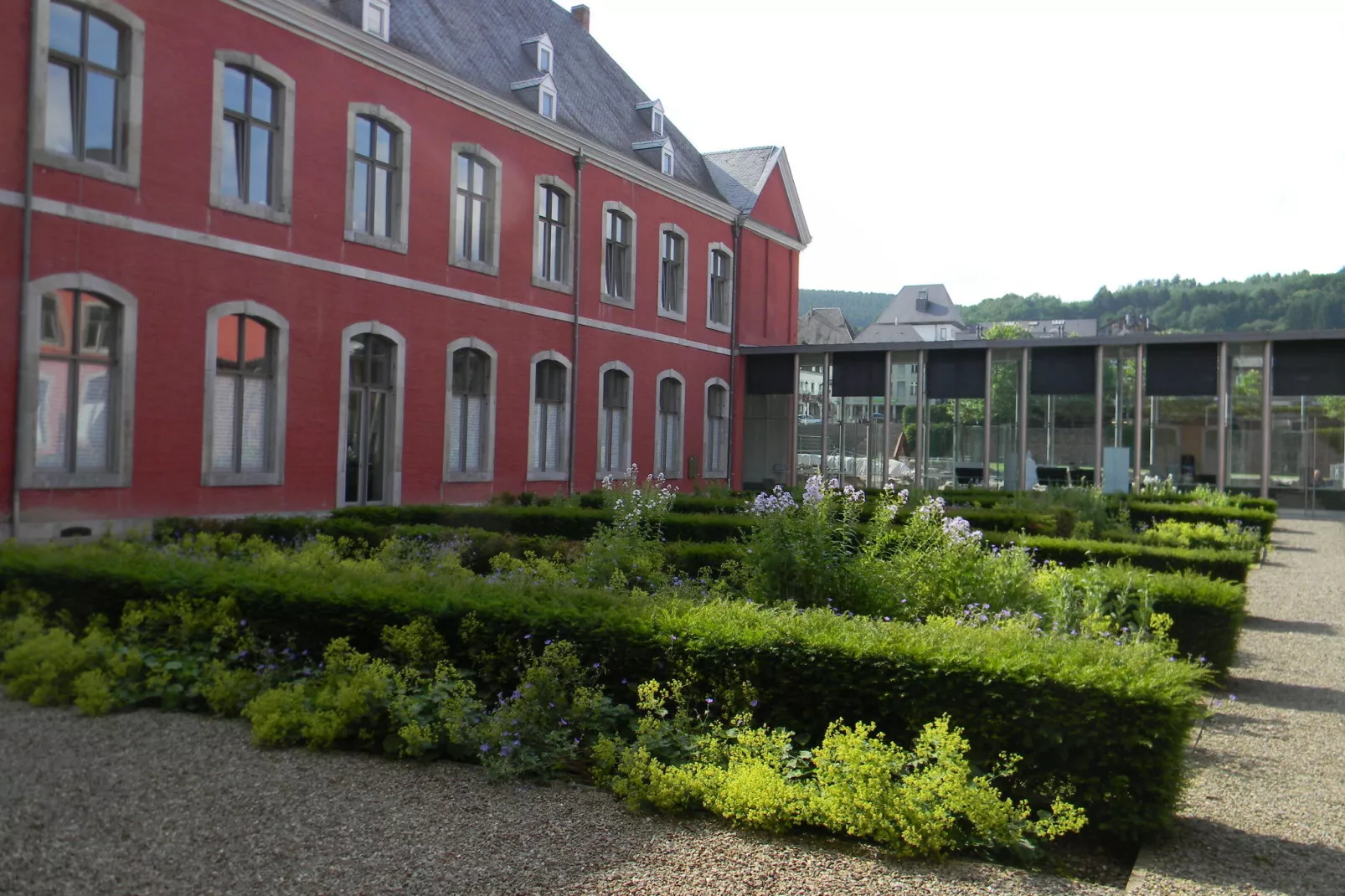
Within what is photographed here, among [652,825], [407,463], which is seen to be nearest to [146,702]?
[652,825]

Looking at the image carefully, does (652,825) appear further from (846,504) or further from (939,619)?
(846,504)

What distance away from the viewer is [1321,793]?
17.9 ft

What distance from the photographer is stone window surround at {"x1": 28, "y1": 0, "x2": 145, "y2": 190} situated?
1305 cm

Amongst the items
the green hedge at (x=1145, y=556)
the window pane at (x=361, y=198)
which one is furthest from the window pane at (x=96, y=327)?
the green hedge at (x=1145, y=556)

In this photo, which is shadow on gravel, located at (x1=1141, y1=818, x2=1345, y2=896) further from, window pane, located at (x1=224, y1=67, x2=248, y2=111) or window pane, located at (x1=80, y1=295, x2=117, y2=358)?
window pane, located at (x1=224, y1=67, x2=248, y2=111)

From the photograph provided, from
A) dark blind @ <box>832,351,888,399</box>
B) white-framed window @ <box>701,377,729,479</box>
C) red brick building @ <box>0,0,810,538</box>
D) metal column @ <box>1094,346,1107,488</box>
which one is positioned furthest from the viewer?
white-framed window @ <box>701,377,729,479</box>

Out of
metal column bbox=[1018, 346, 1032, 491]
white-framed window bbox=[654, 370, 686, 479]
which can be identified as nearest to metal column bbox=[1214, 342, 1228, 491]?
metal column bbox=[1018, 346, 1032, 491]

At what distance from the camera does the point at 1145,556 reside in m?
10.5

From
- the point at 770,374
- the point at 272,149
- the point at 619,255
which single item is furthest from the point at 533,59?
the point at 770,374

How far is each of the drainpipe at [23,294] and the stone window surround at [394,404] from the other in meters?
5.39

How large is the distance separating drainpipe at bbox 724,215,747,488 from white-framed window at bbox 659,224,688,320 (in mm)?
2918

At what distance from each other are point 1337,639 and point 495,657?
27.2 ft

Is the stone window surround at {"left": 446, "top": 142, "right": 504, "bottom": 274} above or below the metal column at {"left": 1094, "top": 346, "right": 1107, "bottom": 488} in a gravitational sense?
above

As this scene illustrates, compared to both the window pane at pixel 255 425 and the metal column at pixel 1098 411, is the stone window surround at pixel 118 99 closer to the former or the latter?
the window pane at pixel 255 425
